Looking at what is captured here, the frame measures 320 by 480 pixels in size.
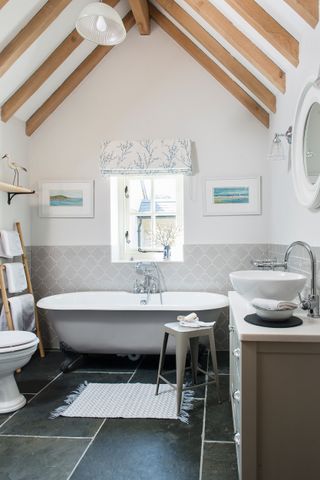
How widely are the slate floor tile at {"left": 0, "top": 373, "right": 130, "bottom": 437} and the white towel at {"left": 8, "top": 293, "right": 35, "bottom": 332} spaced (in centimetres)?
74

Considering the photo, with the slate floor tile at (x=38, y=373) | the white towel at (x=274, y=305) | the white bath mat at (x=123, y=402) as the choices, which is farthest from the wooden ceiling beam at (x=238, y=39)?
the slate floor tile at (x=38, y=373)

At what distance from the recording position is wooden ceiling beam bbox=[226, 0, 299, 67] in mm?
2461

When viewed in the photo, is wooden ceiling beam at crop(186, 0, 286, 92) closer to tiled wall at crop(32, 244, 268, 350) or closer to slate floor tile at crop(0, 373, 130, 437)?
tiled wall at crop(32, 244, 268, 350)

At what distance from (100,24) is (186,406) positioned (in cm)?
258

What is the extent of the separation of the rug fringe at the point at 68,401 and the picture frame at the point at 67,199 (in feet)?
5.84

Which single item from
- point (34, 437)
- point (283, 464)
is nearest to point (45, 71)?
point (34, 437)

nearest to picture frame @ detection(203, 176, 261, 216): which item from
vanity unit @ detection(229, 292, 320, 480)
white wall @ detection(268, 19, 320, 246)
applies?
white wall @ detection(268, 19, 320, 246)

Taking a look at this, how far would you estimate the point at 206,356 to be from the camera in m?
3.58

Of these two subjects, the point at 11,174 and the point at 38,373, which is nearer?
the point at 38,373

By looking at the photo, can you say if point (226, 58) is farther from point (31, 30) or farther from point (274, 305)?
point (274, 305)

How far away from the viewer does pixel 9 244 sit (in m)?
3.46

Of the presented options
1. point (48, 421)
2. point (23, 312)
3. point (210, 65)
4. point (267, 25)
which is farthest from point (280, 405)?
point (210, 65)

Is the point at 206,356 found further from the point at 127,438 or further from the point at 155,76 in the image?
the point at 155,76

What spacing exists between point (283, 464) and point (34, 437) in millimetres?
1491
